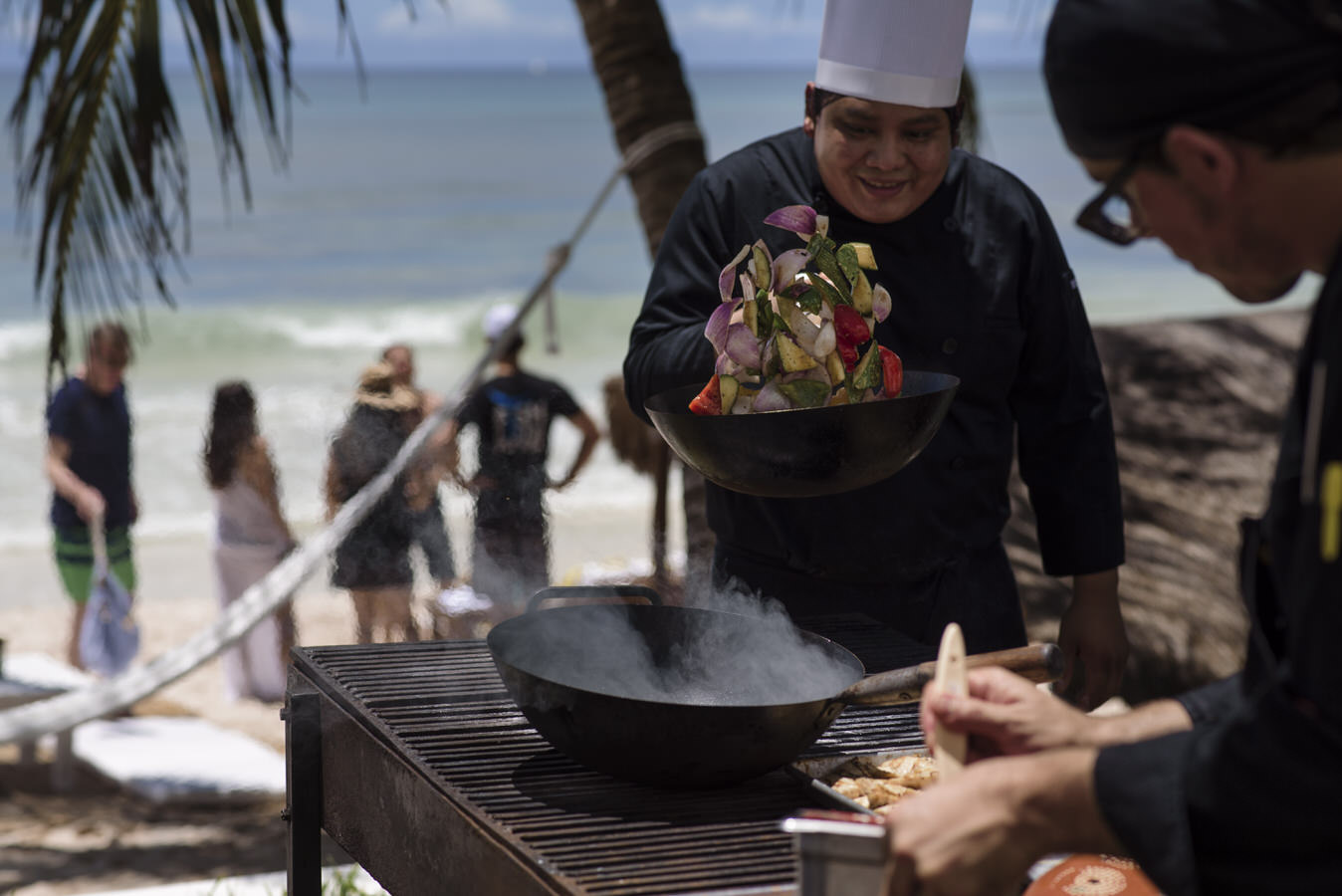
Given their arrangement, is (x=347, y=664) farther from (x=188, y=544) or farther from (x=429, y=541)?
(x=188, y=544)

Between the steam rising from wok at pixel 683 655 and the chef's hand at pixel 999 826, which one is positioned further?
the steam rising from wok at pixel 683 655

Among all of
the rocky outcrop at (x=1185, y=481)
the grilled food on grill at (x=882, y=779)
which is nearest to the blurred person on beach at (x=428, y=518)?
the rocky outcrop at (x=1185, y=481)

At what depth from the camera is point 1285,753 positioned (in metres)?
1.12

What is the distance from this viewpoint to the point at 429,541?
7.14m

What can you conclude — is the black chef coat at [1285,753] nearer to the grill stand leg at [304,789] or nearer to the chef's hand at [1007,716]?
the chef's hand at [1007,716]

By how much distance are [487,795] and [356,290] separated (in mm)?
24234

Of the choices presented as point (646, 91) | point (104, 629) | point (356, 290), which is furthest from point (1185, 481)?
point (356, 290)

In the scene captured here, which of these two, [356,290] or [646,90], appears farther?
[356,290]

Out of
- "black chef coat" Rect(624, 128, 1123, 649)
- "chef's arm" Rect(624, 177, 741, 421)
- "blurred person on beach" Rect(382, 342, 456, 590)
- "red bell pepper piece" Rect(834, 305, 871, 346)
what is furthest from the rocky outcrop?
"red bell pepper piece" Rect(834, 305, 871, 346)

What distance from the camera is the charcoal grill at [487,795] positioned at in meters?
1.65

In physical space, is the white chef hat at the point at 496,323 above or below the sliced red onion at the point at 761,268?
below

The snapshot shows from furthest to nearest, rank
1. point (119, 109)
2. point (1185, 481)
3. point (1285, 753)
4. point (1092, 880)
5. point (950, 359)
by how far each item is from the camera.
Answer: point (1185, 481) → point (119, 109) → point (950, 359) → point (1092, 880) → point (1285, 753)

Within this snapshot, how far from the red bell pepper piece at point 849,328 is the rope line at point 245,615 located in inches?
101

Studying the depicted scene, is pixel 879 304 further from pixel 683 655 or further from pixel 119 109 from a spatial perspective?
pixel 119 109
